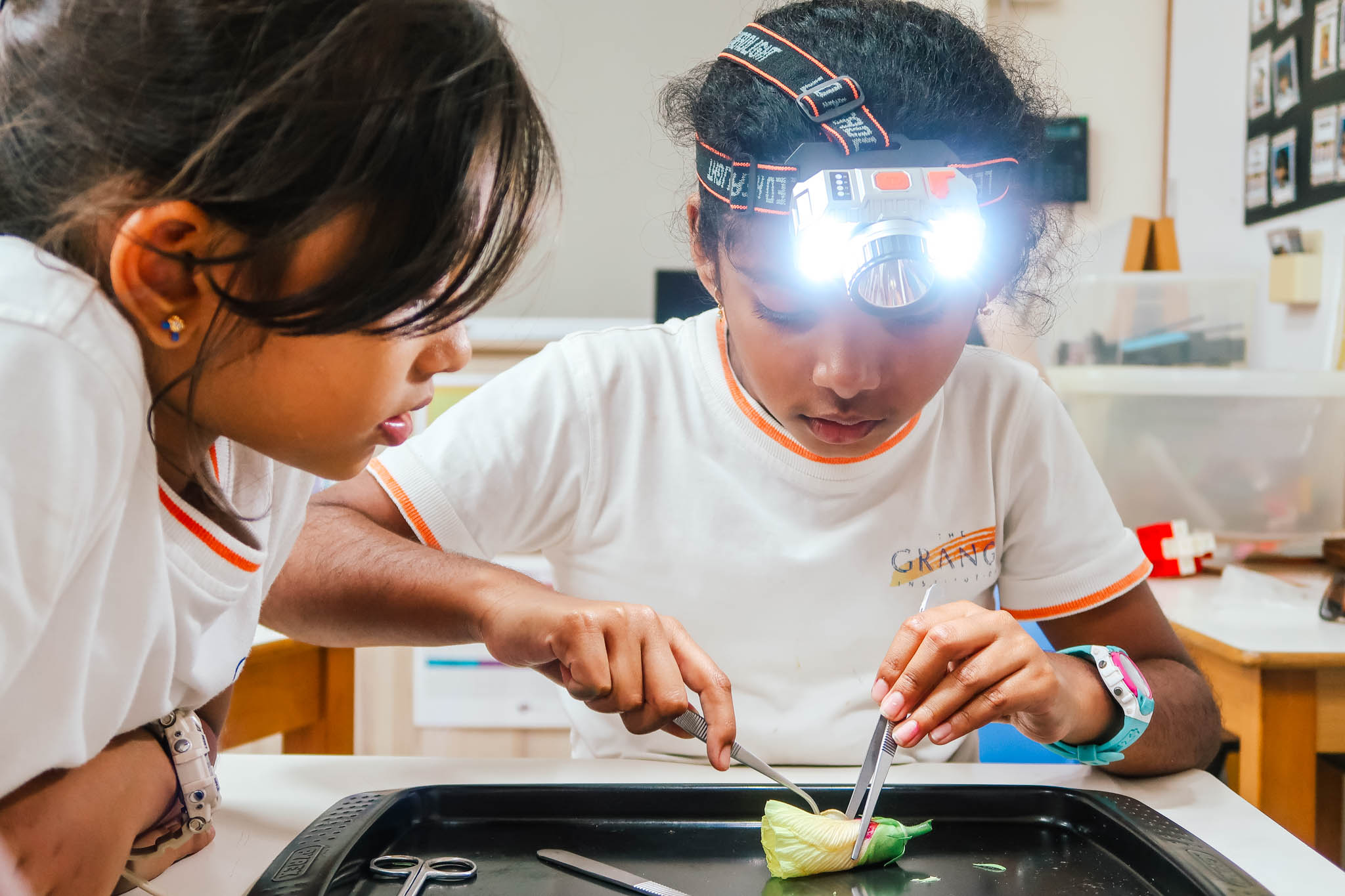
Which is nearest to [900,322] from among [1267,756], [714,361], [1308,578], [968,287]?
[968,287]

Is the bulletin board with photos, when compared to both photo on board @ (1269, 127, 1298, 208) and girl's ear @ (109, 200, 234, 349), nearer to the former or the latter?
photo on board @ (1269, 127, 1298, 208)

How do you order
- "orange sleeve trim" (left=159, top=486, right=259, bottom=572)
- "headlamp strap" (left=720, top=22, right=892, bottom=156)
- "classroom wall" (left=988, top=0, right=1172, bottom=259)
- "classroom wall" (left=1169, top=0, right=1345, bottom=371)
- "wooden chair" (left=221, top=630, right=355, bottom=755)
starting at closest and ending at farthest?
"orange sleeve trim" (left=159, top=486, right=259, bottom=572), "headlamp strap" (left=720, top=22, right=892, bottom=156), "wooden chair" (left=221, top=630, right=355, bottom=755), "classroom wall" (left=1169, top=0, right=1345, bottom=371), "classroom wall" (left=988, top=0, right=1172, bottom=259)

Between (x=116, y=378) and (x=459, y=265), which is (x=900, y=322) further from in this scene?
(x=116, y=378)

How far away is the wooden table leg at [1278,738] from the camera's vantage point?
4.19ft

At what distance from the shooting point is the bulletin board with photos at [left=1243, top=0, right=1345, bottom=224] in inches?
78.2

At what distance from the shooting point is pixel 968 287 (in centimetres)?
86

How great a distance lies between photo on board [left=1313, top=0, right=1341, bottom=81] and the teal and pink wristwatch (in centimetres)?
163

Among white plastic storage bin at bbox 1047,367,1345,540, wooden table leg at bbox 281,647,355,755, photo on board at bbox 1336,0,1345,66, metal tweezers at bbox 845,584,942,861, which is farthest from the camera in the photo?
photo on board at bbox 1336,0,1345,66

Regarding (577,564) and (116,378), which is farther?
(577,564)

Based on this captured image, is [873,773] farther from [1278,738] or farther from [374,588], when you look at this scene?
[1278,738]

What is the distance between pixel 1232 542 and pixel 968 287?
1.24 m

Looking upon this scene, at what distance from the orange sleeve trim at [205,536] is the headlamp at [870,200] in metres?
0.46

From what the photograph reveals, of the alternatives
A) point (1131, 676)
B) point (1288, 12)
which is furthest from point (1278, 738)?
point (1288, 12)

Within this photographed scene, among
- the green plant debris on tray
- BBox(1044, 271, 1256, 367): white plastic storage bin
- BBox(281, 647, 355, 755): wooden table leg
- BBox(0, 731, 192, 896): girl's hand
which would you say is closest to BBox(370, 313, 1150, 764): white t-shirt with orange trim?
the green plant debris on tray
